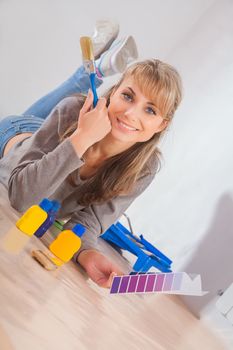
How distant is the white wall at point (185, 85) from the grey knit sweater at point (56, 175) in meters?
0.54

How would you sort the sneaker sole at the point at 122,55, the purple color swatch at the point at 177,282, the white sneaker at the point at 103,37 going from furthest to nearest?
the white sneaker at the point at 103,37
the sneaker sole at the point at 122,55
the purple color swatch at the point at 177,282

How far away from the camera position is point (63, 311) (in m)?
0.56

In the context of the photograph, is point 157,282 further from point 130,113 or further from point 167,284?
point 130,113

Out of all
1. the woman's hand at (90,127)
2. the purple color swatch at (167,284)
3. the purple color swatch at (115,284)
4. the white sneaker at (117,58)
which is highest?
the white sneaker at (117,58)

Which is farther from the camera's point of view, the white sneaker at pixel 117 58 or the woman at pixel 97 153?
the white sneaker at pixel 117 58

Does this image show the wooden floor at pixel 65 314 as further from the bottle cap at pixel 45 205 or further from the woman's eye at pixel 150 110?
the woman's eye at pixel 150 110

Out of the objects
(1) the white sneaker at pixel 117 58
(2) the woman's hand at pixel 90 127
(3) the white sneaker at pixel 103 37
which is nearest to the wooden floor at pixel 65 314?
(2) the woman's hand at pixel 90 127

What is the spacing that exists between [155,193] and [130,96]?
1.09 m

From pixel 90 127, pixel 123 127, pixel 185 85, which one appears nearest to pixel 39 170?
pixel 90 127

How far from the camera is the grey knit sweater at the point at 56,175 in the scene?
35.2 inches

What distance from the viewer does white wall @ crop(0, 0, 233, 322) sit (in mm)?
1736

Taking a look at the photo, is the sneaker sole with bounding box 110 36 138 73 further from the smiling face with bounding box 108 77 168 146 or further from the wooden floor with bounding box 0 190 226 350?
the wooden floor with bounding box 0 190 226 350

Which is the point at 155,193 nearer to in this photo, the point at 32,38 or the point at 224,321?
the point at 224,321

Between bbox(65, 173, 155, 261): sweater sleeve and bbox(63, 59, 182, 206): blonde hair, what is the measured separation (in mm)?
22
